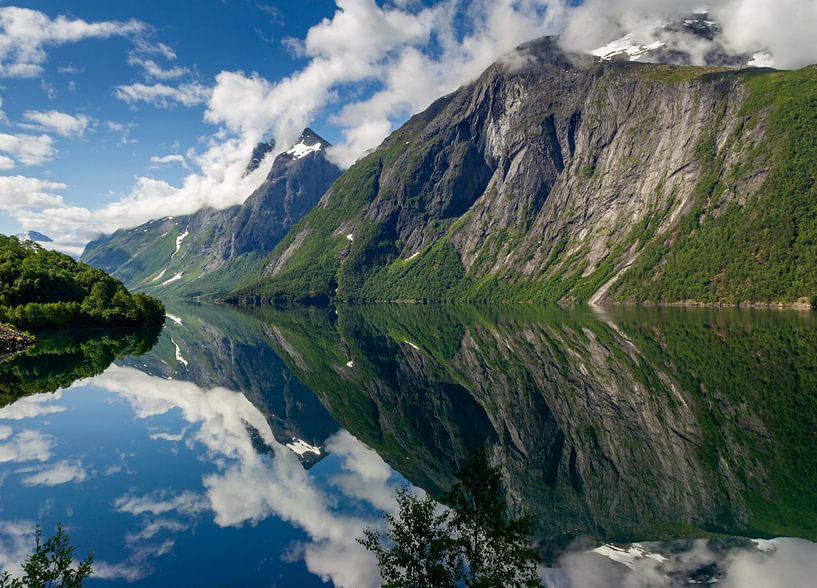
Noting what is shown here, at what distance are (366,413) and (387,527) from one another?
2240cm

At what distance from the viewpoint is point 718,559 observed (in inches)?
775

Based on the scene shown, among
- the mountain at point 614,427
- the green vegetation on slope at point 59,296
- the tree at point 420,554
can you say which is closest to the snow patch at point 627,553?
the mountain at point 614,427

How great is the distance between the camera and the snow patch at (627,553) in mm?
20016

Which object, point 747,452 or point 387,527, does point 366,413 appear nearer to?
point 387,527

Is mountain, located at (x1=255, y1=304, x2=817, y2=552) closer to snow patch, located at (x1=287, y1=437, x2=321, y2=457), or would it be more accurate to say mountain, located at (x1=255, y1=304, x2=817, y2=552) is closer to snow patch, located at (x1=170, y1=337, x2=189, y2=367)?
snow patch, located at (x1=287, y1=437, x2=321, y2=457)

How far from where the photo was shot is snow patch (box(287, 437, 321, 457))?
33.7 metres

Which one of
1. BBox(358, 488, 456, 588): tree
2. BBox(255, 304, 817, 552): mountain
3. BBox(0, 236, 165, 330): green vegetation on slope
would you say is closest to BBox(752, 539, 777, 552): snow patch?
BBox(255, 304, 817, 552): mountain

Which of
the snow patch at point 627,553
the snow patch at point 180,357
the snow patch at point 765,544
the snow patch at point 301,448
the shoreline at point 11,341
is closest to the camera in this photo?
the snow patch at point 765,544

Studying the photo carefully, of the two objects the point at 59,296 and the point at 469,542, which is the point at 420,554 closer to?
the point at 469,542

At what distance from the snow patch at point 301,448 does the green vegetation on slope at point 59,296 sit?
7631 centimetres

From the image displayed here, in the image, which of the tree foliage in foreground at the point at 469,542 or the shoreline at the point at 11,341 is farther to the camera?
the shoreline at the point at 11,341

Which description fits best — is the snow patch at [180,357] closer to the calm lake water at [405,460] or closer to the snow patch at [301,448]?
the calm lake water at [405,460]

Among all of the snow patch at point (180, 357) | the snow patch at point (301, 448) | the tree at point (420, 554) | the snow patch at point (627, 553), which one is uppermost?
the snow patch at point (180, 357)

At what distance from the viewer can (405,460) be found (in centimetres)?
3250
